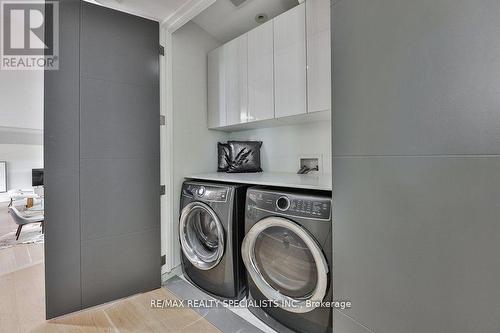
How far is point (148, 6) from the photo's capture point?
1677 millimetres

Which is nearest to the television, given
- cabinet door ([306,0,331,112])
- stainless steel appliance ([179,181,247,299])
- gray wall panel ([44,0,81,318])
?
gray wall panel ([44,0,81,318])

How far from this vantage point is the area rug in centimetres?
283

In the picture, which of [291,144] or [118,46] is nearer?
[118,46]

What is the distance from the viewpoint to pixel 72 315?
146cm

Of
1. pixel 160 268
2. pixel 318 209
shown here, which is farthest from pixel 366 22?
pixel 160 268

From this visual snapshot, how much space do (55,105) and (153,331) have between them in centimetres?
162

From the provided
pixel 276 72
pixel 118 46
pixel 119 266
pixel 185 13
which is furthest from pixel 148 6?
pixel 119 266

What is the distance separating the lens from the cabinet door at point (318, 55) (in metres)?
1.43

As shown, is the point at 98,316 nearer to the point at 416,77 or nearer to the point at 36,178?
the point at 416,77

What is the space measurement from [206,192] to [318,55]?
52.0 inches

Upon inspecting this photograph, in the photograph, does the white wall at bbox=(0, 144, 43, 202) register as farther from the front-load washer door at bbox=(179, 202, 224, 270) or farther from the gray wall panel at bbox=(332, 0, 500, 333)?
the gray wall panel at bbox=(332, 0, 500, 333)

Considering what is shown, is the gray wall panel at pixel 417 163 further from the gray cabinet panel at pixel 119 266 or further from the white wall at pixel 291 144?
the gray cabinet panel at pixel 119 266

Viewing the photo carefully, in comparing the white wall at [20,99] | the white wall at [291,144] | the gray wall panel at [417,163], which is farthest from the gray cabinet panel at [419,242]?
the white wall at [20,99]

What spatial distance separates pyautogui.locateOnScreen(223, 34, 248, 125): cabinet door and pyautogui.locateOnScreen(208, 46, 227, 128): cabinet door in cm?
6
